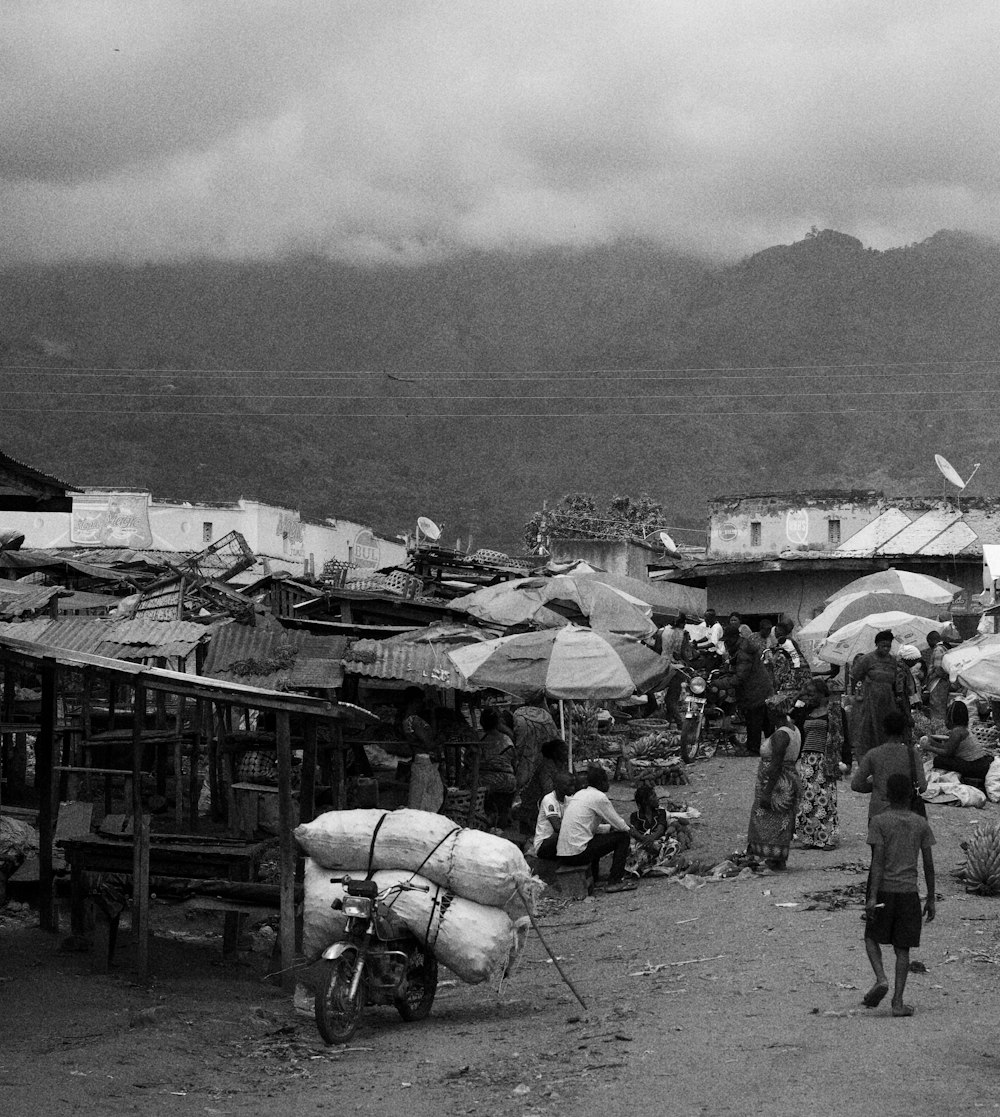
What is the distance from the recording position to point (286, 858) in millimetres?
10297

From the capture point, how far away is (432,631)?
1714cm

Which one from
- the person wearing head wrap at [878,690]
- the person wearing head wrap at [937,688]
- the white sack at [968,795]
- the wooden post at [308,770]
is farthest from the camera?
the person wearing head wrap at [937,688]

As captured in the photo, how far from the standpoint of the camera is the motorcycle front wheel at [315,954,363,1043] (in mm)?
8641

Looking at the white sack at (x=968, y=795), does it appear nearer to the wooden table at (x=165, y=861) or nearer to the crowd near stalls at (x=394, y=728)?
the crowd near stalls at (x=394, y=728)

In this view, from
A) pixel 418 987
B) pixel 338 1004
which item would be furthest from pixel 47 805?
pixel 338 1004

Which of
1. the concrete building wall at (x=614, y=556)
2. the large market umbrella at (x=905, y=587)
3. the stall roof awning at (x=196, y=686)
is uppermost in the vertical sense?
the concrete building wall at (x=614, y=556)

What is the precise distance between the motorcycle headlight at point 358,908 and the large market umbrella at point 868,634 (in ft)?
41.2

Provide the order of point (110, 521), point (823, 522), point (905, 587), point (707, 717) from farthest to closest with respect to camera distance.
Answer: point (110, 521) → point (823, 522) → point (905, 587) → point (707, 717)

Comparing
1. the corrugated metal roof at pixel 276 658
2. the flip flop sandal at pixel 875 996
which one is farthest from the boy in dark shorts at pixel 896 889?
the corrugated metal roof at pixel 276 658

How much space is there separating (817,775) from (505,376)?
335ft

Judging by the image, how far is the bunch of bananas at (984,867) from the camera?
12.2 m

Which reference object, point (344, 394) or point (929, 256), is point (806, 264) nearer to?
point (929, 256)

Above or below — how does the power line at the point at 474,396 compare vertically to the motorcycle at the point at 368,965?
above

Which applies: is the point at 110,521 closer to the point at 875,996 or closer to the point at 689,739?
the point at 689,739
